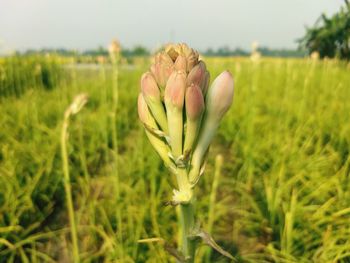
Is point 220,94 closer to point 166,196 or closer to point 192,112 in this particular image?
point 192,112

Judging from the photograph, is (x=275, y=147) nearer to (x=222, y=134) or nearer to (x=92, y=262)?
(x=222, y=134)

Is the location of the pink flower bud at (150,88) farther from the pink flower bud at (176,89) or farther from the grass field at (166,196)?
the grass field at (166,196)

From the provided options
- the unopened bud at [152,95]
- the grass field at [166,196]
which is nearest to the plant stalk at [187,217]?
the unopened bud at [152,95]

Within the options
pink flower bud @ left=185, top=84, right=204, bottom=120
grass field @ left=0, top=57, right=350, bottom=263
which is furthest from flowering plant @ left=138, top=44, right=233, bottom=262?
grass field @ left=0, top=57, right=350, bottom=263

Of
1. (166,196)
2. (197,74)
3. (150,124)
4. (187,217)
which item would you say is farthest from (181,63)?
(166,196)

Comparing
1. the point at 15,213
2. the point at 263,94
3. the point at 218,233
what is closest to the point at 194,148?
the point at 218,233

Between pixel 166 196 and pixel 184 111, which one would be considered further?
pixel 166 196
